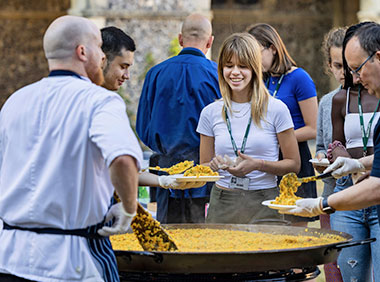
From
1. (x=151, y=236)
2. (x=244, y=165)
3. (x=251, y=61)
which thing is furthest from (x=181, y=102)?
(x=151, y=236)

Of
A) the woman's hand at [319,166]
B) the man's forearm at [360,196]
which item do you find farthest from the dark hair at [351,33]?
the man's forearm at [360,196]

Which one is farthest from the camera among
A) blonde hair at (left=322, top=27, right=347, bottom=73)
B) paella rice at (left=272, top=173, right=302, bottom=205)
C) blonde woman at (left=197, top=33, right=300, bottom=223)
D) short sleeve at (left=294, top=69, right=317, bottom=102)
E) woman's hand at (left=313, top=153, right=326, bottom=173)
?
short sleeve at (left=294, top=69, right=317, bottom=102)

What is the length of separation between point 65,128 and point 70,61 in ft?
1.00

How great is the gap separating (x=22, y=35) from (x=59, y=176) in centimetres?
1511

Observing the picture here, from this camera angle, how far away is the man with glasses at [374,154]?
331 centimetres

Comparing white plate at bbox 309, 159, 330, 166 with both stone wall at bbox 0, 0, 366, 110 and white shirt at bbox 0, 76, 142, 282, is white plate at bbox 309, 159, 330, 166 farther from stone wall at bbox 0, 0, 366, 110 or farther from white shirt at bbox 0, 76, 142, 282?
stone wall at bbox 0, 0, 366, 110

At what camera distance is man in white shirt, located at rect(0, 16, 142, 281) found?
9.78ft

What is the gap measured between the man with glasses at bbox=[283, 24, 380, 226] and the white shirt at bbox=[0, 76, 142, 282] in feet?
3.30

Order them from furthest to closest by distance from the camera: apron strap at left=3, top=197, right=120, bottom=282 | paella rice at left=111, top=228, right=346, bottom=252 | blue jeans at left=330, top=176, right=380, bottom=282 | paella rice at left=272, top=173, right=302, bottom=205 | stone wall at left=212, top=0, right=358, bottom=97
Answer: stone wall at left=212, top=0, right=358, bottom=97
blue jeans at left=330, top=176, right=380, bottom=282
paella rice at left=272, top=173, right=302, bottom=205
paella rice at left=111, top=228, right=346, bottom=252
apron strap at left=3, top=197, right=120, bottom=282

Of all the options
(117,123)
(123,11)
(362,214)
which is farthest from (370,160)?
(123,11)

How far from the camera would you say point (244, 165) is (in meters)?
4.56

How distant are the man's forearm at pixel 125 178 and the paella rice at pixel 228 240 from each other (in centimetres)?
70

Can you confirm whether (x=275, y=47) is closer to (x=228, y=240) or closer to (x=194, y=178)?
(x=194, y=178)

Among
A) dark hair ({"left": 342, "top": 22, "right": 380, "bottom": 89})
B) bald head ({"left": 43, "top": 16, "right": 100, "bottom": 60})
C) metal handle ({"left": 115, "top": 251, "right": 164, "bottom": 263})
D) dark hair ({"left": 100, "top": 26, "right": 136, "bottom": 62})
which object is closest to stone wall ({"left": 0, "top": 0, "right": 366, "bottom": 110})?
dark hair ({"left": 342, "top": 22, "right": 380, "bottom": 89})
